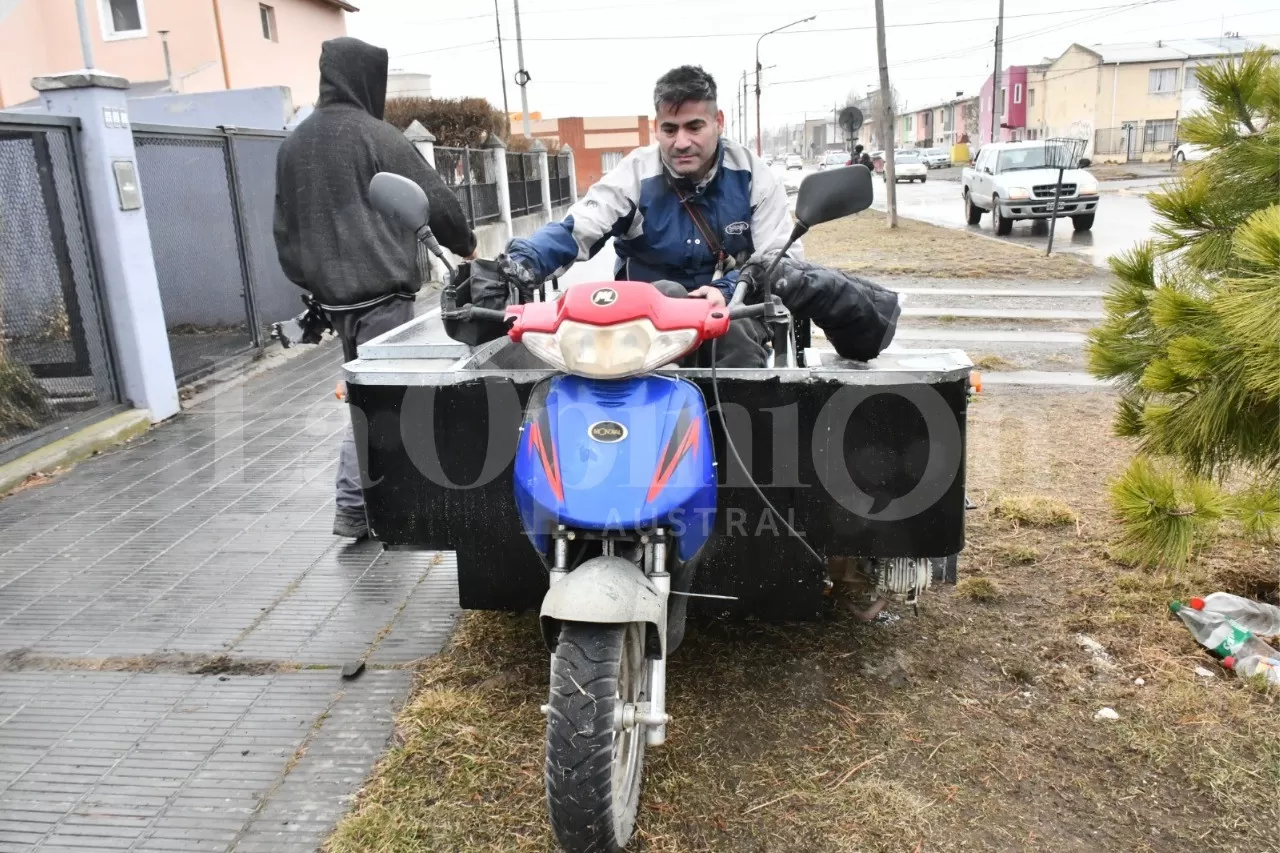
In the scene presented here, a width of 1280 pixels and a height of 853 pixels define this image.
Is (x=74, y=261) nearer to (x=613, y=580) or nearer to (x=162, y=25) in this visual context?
(x=613, y=580)

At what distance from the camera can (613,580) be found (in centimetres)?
226

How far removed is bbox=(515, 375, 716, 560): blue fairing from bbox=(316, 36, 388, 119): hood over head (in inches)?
95.1

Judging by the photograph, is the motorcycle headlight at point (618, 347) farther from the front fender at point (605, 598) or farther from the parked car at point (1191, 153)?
the parked car at point (1191, 153)

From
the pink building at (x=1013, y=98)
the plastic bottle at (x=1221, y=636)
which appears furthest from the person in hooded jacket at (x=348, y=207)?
the pink building at (x=1013, y=98)

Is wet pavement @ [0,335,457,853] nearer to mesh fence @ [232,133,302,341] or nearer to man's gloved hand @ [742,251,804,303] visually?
man's gloved hand @ [742,251,804,303]

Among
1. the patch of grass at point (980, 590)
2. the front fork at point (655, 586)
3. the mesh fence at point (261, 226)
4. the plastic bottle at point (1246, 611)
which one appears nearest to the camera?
the front fork at point (655, 586)

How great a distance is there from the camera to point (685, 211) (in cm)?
354

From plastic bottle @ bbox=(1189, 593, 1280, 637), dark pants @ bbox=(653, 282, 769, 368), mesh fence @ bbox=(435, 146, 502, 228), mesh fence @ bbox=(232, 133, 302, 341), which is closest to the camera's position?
dark pants @ bbox=(653, 282, 769, 368)

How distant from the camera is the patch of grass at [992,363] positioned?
7703mm

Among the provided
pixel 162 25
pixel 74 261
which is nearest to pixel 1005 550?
pixel 74 261

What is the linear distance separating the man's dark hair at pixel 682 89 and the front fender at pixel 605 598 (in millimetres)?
1726

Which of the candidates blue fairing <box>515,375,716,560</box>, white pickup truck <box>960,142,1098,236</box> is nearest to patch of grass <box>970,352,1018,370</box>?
blue fairing <box>515,375,716,560</box>

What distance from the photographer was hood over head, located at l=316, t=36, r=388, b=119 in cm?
422

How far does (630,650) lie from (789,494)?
677 millimetres
